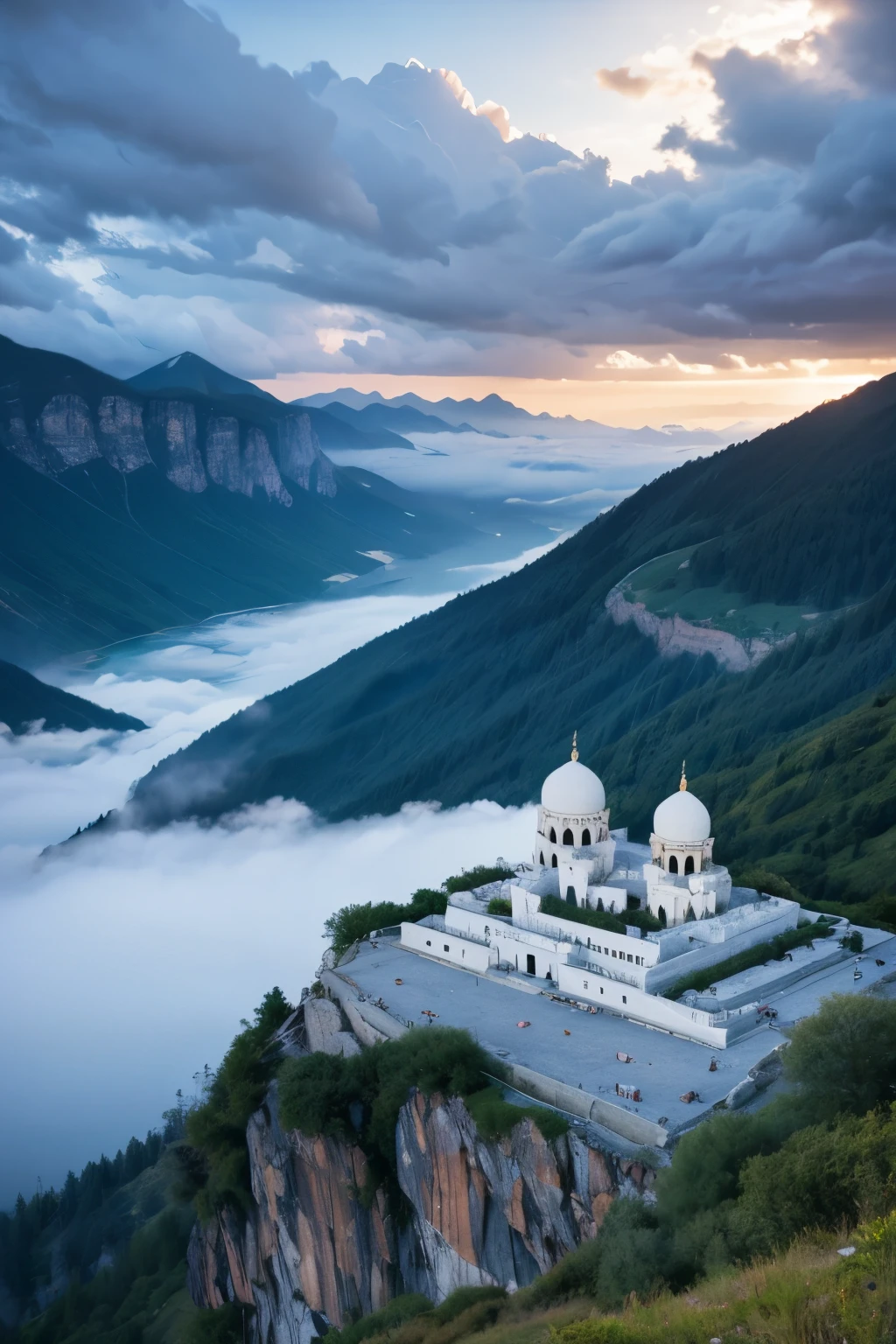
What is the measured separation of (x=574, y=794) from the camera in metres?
53.1

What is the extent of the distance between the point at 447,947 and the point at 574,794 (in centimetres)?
919

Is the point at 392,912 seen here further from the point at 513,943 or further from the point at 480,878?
the point at 513,943

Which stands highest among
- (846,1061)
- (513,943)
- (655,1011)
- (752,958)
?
(846,1061)

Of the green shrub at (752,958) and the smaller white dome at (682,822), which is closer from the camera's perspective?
the green shrub at (752,958)

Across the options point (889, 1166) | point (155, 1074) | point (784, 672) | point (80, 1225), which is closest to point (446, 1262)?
point (889, 1166)

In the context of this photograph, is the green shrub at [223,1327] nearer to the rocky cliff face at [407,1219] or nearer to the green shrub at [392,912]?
the rocky cliff face at [407,1219]

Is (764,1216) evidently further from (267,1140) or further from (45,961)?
(45,961)

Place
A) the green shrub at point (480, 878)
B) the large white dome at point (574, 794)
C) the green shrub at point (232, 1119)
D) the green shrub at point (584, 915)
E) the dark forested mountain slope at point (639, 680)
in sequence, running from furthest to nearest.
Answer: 1. the dark forested mountain slope at point (639, 680)
2. the green shrub at point (480, 878)
3. the large white dome at point (574, 794)
4. the green shrub at point (232, 1119)
5. the green shrub at point (584, 915)

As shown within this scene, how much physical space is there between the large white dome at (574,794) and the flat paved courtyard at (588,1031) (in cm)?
842

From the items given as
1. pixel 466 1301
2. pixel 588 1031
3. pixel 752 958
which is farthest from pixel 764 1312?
pixel 752 958

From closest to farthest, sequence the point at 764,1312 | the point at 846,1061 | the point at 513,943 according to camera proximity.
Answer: the point at 764,1312 → the point at 846,1061 → the point at 513,943

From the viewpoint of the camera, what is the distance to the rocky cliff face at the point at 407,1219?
3581 cm

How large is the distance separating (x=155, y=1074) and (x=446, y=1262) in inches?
3106

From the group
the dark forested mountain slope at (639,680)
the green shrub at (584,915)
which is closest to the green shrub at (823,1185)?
the green shrub at (584,915)
